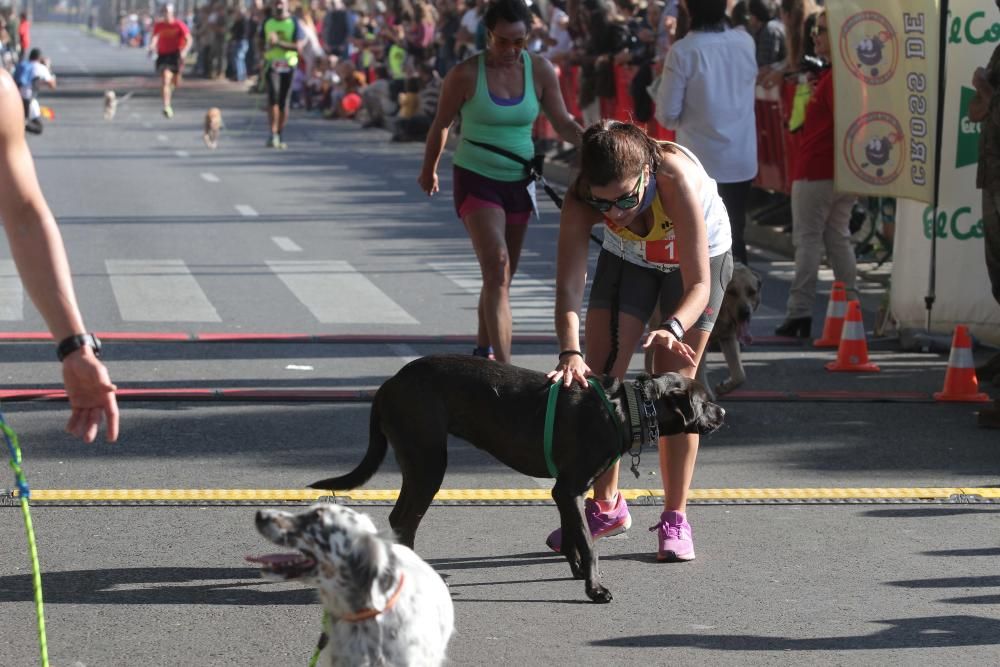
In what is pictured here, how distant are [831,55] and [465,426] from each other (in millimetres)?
5846

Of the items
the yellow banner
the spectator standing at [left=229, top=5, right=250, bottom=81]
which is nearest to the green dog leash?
the yellow banner

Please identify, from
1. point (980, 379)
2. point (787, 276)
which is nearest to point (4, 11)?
point (787, 276)

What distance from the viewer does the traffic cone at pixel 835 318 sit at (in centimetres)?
1052

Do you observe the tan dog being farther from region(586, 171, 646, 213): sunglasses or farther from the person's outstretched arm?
the person's outstretched arm

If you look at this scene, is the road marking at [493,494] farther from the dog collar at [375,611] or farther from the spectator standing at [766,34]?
the spectator standing at [766,34]

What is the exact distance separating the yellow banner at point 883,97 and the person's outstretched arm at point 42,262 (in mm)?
7205

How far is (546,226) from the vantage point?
17.0 m

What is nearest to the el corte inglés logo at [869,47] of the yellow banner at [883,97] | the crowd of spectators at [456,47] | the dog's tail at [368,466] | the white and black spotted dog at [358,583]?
the yellow banner at [883,97]

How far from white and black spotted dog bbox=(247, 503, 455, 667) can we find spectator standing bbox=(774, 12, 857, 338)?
7.21 meters

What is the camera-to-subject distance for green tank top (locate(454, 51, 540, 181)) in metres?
8.41

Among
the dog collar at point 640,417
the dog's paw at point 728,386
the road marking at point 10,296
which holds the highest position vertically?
the dog collar at point 640,417

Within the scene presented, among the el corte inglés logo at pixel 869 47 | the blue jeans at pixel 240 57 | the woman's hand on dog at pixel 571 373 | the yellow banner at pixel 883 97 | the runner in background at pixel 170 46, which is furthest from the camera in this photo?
Result: the blue jeans at pixel 240 57

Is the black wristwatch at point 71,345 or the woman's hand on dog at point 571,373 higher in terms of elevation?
the black wristwatch at point 71,345

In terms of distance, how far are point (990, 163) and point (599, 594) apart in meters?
4.03
